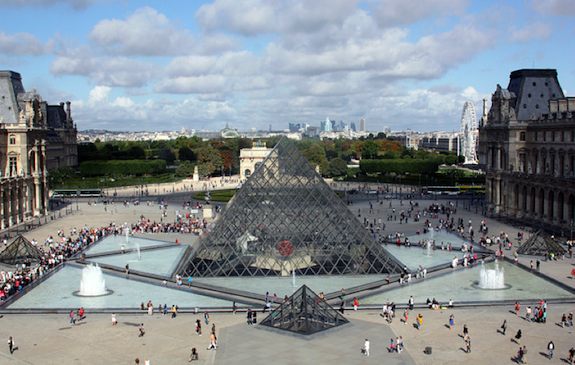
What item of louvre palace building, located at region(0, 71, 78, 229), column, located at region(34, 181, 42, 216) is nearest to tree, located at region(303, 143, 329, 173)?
Result: louvre palace building, located at region(0, 71, 78, 229)

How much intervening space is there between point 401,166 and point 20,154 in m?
59.0

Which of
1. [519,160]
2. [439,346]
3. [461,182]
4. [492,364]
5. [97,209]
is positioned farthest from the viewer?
[461,182]

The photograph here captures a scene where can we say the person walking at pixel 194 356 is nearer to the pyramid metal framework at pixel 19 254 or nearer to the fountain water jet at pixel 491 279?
the fountain water jet at pixel 491 279

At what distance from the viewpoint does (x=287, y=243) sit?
3578cm

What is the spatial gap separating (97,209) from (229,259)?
38.2m

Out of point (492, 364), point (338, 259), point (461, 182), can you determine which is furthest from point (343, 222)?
point (461, 182)

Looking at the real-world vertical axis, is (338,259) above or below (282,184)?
below

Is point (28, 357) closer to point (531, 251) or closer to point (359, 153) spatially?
point (531, 251)

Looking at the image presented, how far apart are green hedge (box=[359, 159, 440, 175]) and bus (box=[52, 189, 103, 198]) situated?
136ft

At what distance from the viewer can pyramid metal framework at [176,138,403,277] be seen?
35344mm

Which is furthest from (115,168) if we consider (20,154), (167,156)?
(20,154)

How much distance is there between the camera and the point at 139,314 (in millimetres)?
28859

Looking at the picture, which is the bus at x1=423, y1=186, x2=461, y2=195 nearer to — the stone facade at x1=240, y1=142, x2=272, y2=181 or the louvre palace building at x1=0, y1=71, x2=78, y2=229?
the stone facade at x1=240, y1=142, x2=272, y2=181

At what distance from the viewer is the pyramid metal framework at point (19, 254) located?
40.3m
